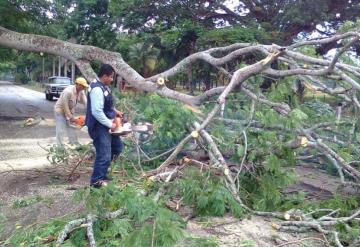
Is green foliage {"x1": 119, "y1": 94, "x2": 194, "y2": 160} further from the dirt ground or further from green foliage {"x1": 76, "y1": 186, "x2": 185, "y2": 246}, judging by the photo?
green foliage {"x1": 76, "y1": 186, "x2": 185, "y2": 246}

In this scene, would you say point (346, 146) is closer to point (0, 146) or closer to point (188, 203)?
point (188, 203)

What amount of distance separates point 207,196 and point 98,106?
181 centimetres

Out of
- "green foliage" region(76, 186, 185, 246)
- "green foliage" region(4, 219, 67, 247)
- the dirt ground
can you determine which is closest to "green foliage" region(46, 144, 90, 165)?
the dirt ground

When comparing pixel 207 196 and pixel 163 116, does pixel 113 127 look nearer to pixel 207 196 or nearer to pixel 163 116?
pixel 163 116

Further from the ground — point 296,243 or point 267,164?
point 267,164

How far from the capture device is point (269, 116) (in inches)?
237

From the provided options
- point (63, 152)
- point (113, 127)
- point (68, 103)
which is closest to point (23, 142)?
point (68, 103)

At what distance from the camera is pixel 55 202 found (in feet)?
18.7

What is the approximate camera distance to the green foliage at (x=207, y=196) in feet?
16.3

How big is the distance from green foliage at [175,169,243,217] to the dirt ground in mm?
132

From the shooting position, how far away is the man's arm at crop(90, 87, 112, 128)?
18.9ft

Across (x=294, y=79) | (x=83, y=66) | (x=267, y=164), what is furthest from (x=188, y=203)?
(x=83, y=66)

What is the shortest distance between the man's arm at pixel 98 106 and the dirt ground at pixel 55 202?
107cm

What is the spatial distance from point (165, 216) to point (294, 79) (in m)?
3.86
